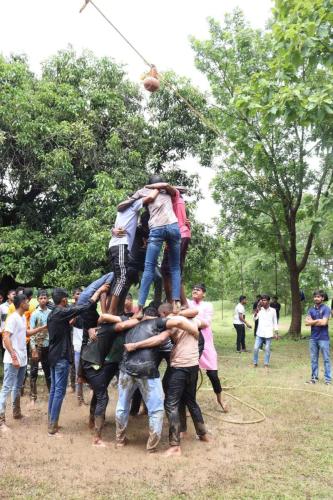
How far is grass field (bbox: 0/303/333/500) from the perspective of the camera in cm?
444

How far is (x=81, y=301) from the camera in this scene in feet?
21.1

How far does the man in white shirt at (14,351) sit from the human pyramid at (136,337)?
0.01m

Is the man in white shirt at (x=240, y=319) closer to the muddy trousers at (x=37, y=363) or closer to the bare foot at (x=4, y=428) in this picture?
the muddy trousers at (x=37, y=363)

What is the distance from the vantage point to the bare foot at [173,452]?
5332 mm

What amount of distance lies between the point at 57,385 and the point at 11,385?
0.80m

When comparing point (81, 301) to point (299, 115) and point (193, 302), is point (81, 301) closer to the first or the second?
point (193, 302)

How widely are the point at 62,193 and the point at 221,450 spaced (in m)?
7.70

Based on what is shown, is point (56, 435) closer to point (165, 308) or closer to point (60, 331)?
point (60, 331)

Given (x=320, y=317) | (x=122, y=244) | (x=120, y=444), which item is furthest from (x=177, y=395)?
(x=320, y=317)

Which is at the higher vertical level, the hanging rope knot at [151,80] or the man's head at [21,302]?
the hanging rope knot at [151,80]

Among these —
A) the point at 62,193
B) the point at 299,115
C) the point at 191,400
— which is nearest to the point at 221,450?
the point at 191,400

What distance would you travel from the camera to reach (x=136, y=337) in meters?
5.61

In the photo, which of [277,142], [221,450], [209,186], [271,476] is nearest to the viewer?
[271,476]

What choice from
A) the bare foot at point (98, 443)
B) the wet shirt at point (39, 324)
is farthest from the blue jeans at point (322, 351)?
the wet shirt at point (39, 324)
